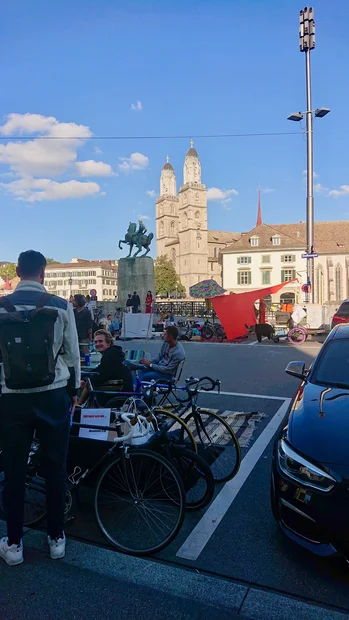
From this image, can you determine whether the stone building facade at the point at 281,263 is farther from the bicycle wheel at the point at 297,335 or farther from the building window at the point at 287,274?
the bicycle wheel at the point at 297,335

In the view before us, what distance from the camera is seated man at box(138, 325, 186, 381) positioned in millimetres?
6750

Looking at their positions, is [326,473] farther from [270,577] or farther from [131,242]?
[131,242]

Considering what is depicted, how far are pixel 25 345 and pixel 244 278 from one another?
234 feet

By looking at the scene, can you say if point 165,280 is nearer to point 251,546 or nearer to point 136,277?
point 136,277

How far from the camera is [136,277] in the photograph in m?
30.4

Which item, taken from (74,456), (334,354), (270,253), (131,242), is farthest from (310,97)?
(270,253)

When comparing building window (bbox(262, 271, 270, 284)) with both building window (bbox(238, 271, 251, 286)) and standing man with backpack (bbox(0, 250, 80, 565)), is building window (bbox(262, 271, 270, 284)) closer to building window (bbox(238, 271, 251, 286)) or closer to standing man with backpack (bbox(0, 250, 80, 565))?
building window (bbox(238, 271, 251, 286))

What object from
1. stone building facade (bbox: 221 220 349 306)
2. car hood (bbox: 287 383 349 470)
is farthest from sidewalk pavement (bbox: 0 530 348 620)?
stone building facade (bbox: 221 220 349 306)

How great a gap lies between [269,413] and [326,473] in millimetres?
4613

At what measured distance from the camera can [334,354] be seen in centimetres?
477

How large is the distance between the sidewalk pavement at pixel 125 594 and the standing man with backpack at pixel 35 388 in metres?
0.18

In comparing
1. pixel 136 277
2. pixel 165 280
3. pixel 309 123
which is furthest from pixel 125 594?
pixel 165 280

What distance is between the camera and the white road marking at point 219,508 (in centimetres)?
333

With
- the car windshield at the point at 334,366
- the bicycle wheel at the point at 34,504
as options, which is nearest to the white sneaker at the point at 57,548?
the bicycle wheel at the point at 34,504
